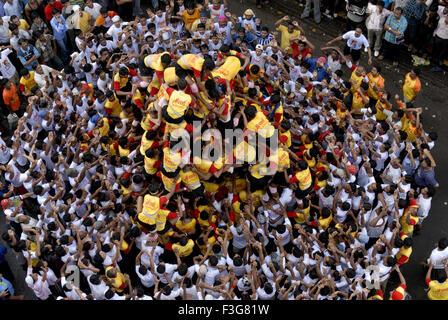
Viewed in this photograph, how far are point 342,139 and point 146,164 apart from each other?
4.22 m

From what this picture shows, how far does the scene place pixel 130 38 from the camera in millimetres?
13305

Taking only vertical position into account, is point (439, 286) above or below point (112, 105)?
below

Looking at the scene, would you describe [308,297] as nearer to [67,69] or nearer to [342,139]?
[342,139]

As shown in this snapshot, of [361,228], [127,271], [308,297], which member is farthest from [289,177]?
[127,271]

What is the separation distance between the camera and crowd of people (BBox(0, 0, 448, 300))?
977 centimetres

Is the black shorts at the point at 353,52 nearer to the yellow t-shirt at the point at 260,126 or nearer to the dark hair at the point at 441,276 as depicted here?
the yellow t-shirt at the point at 260,126

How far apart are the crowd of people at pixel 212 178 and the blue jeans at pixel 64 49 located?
4.62 feet

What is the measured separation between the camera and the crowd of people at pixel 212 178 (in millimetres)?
9773

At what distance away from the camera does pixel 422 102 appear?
14.1m

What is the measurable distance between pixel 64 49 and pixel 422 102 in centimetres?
908

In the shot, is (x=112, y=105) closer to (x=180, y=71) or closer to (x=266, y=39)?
(x=180, y=71)

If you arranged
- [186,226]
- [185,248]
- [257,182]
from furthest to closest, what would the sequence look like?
[186,226] → [257,182] → [185,248]

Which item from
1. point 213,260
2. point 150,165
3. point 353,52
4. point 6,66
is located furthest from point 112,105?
point 353,52

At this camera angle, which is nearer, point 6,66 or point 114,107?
point 114,107
